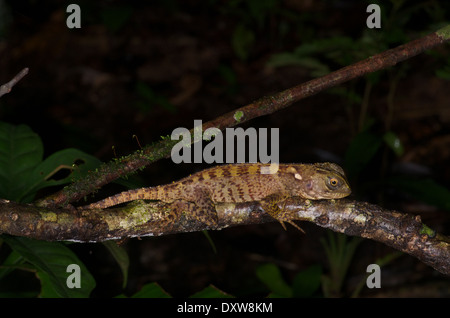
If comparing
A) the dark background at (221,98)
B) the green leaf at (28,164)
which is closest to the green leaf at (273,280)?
the dark background at (221,98)

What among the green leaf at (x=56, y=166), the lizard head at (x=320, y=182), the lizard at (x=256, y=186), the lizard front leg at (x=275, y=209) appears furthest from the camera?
the lizard head at (x=320, y=182)

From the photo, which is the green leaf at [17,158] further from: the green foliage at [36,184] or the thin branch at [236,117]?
the thin branch at [236,117]

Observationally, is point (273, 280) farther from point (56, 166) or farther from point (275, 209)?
point (56, 166)

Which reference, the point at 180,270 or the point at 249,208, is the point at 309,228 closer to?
the point at 180,270

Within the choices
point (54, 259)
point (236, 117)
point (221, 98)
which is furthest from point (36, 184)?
point (221, 98)

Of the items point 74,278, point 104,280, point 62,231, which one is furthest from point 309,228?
point 62,231
